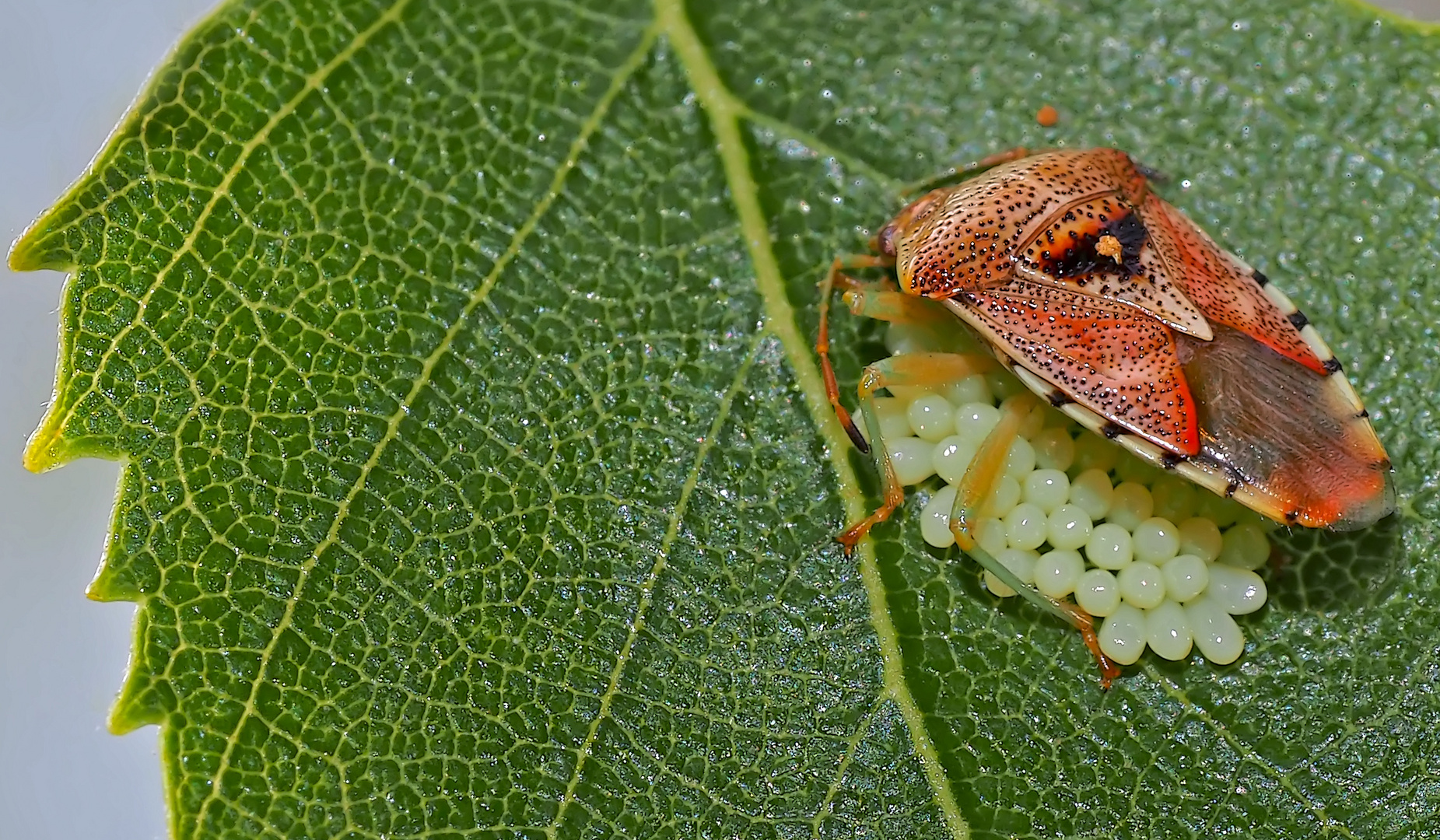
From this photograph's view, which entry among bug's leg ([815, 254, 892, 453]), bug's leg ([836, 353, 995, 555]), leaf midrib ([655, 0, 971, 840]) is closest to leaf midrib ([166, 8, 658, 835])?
leaf midrib ([655, 0, 971, 840])

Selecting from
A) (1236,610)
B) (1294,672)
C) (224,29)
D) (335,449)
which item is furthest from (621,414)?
(1294,672)

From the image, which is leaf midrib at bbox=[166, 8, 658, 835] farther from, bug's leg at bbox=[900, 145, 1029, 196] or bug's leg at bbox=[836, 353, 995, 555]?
bug's leg at bbox=[836, 353, 995, 555]

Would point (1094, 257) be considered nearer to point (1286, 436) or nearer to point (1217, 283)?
point (1217, 283)

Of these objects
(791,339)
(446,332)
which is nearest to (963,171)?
(791,339)

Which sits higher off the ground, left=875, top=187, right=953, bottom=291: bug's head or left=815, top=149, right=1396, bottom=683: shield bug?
left=875, top=187, right=953, bottom=291: bug's head

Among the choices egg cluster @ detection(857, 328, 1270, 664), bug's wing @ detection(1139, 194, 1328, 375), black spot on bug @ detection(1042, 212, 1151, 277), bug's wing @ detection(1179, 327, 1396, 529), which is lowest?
egg cluster @ detection(857, 328, 1270, 664)

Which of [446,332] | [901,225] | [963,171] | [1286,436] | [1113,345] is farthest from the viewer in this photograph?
[963,171]

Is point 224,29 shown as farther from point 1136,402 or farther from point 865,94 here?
point 1136,402
